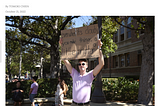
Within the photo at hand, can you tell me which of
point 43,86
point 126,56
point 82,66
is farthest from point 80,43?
point 126,56

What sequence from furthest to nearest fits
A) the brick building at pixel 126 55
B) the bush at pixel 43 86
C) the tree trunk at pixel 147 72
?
the brick building at pixel 126 55
the bush at pixel 43 86
the tree trunk at pixel 147 72

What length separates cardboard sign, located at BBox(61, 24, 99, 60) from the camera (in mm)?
3887

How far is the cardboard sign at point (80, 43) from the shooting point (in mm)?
3887

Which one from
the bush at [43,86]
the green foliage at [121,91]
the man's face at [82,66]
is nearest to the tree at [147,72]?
the green foliage at [121,91]

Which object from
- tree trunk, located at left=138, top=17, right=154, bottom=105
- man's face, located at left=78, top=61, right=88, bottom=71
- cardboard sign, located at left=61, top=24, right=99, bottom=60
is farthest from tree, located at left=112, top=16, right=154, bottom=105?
man's face, located at left=78, top=61, right=88, bottom=71

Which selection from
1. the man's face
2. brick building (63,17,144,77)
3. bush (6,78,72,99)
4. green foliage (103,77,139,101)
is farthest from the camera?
brick building (63,17,144,77)

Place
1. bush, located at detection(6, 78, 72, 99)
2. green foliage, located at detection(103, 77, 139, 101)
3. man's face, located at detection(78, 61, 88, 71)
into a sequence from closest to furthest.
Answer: man's face, located at detection(78, 61, 88, 71), green foliage, located at detection(103, 77, 139, 101), bush, located at detection(6, 78, 72, 99)

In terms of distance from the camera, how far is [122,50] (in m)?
27.9

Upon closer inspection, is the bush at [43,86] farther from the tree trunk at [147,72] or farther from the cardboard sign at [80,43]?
the cardboard sign at [80,43]

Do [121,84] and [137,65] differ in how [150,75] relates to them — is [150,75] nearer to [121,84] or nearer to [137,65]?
[121,84]

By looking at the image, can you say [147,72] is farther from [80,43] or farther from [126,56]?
[126,56]

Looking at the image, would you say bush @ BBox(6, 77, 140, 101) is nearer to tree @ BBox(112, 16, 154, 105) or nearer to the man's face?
tree @ BBox(112, 16, 154, 105)

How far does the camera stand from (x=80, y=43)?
4.11 metres

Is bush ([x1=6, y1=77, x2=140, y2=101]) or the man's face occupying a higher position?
the man's face
